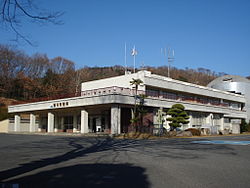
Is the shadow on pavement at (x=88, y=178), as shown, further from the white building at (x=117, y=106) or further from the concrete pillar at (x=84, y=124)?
the concrete pillar at (x=84, y=124)

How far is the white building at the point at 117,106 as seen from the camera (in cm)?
2784

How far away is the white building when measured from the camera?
27844 millimetres

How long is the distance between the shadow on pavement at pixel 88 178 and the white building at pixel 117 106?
737 inches

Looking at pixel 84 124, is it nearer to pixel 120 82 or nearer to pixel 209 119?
pixel 120 82

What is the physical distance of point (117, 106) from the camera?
2712 cm

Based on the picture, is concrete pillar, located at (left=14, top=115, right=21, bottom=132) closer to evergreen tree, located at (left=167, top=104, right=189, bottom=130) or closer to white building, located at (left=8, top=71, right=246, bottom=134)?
white building, located at (left=8, top=71, right=246, bottom=134)

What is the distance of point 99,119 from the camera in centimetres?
3466

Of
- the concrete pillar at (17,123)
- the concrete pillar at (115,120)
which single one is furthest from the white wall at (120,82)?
the concrete pillar at (17,123)

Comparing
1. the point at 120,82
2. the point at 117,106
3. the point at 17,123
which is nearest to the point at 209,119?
the point at 120,82

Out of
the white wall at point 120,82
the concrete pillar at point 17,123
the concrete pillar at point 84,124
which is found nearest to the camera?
the concrete pillar at point 84,124

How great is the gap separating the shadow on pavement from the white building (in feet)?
61.4

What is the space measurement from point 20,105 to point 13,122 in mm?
7316

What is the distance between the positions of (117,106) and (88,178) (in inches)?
818

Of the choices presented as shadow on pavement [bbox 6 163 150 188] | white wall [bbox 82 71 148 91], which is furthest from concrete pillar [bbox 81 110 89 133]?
shadow on pavement [bbox 6 163 150 188]
